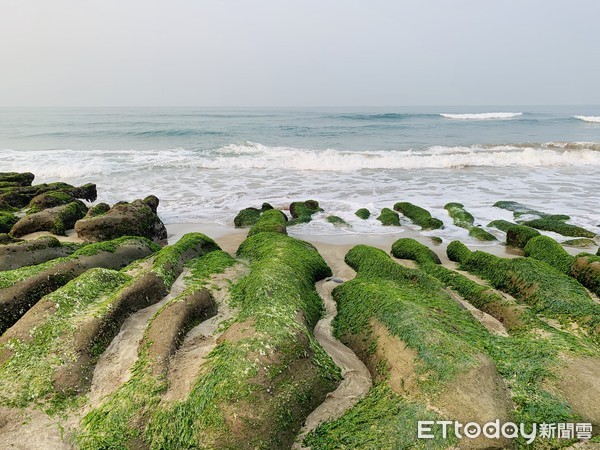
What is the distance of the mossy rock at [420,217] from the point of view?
32.0ft

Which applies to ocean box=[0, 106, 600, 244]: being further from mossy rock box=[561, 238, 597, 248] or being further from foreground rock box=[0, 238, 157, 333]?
foreground rock box=[0, 238, 157, 333]

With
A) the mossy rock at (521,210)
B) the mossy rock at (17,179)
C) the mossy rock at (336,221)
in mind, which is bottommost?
the mossy rock at (336,221)

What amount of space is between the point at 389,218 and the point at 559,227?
422 centimetres

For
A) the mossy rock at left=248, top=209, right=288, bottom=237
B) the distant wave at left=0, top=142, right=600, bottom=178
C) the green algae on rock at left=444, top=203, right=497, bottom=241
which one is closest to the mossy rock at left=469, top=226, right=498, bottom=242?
the green algae on rock at left=444, top=203, right=497, bottom=241

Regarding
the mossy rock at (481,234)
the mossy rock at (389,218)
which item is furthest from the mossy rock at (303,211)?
the mossy rock at (481,234)

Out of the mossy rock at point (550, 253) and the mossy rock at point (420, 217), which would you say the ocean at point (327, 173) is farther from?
the mossy rock at point (550, 253)

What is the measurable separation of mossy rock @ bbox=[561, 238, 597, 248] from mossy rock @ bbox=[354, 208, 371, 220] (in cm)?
479

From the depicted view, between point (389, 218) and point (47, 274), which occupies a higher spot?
point (47, 274)

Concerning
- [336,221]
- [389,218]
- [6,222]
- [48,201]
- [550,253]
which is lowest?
[336,221]

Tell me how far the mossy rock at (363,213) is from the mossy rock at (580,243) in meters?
4.79

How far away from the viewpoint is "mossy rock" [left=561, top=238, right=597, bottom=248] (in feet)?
27.3

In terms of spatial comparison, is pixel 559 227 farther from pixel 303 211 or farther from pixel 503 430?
pixel 503 430

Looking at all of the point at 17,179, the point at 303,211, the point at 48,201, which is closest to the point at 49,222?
the point at 48,201

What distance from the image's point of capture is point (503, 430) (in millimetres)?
2850
